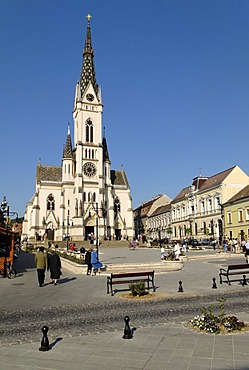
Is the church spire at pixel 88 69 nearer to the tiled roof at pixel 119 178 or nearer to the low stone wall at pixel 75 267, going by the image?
the tiled roof at pixel 119 178

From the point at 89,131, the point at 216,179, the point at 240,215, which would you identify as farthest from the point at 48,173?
the point at 240,215

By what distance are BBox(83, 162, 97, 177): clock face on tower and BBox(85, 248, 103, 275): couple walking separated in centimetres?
4954

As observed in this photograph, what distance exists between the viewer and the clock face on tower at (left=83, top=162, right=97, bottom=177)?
69.4m

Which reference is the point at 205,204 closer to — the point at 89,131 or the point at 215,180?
the point at 215,180

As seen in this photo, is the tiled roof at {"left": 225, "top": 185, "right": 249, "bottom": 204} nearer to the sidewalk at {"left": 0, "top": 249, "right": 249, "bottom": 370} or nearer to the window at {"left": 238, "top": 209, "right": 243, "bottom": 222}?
the window at {"left": 238, "top": 209, "right": 243, "bottom": 222}

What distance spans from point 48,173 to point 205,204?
34.5 m

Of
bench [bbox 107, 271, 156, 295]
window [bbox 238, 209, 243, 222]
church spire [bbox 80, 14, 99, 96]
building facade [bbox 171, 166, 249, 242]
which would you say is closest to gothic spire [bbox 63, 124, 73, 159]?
church spire [bbox 80, 14, 99, 96]

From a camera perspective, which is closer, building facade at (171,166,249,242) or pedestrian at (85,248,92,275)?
pedestrian at (85,248,92,275)

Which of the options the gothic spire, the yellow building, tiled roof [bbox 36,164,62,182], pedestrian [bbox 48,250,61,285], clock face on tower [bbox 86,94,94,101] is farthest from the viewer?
clock face on tower [bbox 86,94,94,101]

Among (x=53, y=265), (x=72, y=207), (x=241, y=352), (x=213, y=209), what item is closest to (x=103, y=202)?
(x=72, y=207)

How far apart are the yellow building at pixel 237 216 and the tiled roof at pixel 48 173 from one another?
36298 millimetres

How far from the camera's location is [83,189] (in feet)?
222

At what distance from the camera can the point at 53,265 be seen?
16.4 m

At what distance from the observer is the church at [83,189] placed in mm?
66500
